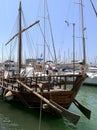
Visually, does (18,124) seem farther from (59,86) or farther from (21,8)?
(21,8)

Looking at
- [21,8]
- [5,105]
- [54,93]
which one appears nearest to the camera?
[54,93]

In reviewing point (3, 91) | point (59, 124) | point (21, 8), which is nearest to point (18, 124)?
point (59, 124)

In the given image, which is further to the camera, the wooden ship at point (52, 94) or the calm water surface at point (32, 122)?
the wooden ship at point (52, 94)

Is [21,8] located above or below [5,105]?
above

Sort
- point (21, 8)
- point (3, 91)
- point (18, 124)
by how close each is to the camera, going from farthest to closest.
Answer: point (21, 8) → point (3, 91) → point (18, 124)

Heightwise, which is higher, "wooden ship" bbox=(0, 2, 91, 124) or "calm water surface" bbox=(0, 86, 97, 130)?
"wooden ship" bbox=(0, 2, 91, 124)

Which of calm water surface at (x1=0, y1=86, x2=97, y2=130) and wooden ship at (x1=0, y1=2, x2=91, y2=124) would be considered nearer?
calm water surface at (x1=0, y1=86, x2=97, y2=130)

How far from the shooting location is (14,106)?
59.3 ft

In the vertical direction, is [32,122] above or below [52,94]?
below

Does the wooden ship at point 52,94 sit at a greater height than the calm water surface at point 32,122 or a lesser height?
greater

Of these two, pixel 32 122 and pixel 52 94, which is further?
pixel 52 94

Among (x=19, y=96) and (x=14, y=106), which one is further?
(x=14, y=106)

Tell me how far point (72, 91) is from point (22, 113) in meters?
3.25

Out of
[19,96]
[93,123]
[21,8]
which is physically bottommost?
[93,123]
